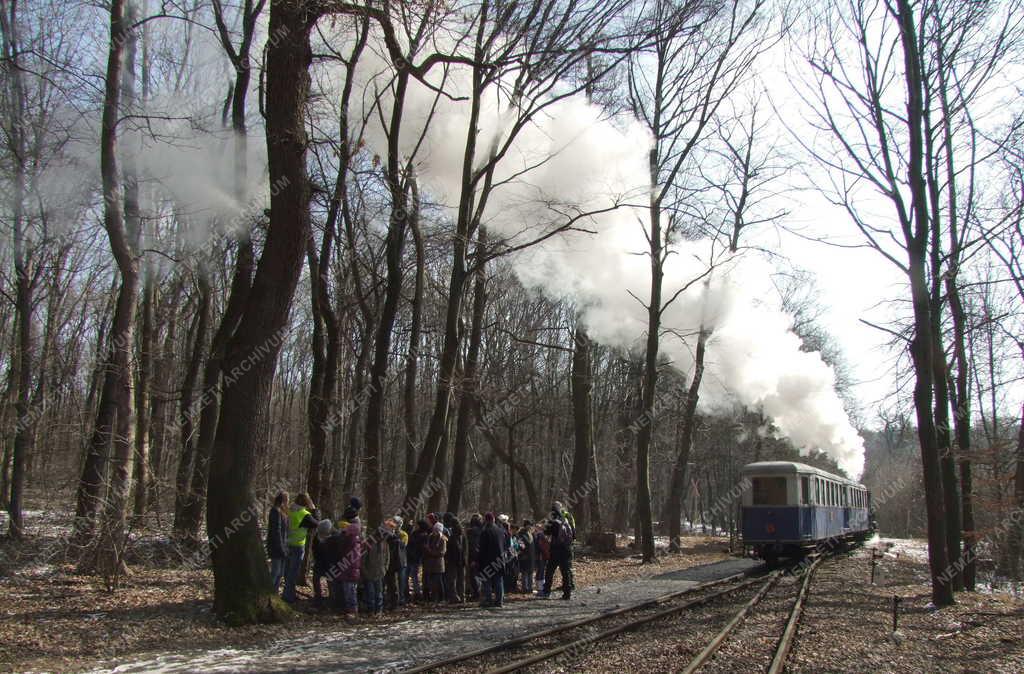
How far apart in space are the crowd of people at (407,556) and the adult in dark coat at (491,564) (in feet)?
0.05

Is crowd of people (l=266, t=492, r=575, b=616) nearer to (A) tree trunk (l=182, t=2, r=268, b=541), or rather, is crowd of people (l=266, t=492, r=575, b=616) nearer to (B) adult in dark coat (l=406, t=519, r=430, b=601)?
(B) adult in dark coat (l=406, t=519, r=430, b=601)

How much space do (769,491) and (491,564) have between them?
36.4 feet

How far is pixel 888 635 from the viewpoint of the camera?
10.4m

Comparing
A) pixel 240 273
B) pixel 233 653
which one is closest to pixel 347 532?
pixel 233 653

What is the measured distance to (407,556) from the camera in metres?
12.4

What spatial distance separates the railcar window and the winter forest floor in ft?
19.9

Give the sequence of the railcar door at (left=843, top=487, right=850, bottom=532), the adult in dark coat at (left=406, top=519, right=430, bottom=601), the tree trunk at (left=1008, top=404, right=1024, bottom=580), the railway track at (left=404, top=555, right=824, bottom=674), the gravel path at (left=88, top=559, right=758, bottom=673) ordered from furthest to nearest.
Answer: the railcar door at (left=843, top=487, right=850, bottom=532) → the tree trunk at (left=1008, top=404, right=1024, bottom=580) → the adult in dark coat at (left=406, top=519, right=430, bottom=601) → the railway track at (left=404, top=555, right=824, bottom=674) → the gravel path at (left=88, top=559, right=758, bottom=673)

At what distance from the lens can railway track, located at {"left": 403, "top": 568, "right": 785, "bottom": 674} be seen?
7.62 m

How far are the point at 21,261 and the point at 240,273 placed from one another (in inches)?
202

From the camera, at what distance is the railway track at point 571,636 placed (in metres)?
7.62

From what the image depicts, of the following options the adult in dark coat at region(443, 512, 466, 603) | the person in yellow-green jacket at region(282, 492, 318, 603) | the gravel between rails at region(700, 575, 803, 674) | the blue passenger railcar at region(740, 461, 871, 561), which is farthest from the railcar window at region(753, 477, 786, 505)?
the person in yellow-green jacket at region(282, 492, 318, 603)

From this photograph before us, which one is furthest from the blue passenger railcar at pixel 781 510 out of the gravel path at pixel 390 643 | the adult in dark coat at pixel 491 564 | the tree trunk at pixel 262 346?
the tree trunk at pixel 262 346

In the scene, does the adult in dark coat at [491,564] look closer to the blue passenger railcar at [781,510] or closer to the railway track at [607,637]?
the railway track at [607,637]

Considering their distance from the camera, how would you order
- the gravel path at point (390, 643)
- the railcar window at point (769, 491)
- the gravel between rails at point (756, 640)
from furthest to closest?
the railcar window at point (769, 491) < the gravel between rails at point (756, 640) < the gravel path at point (390, 643)
